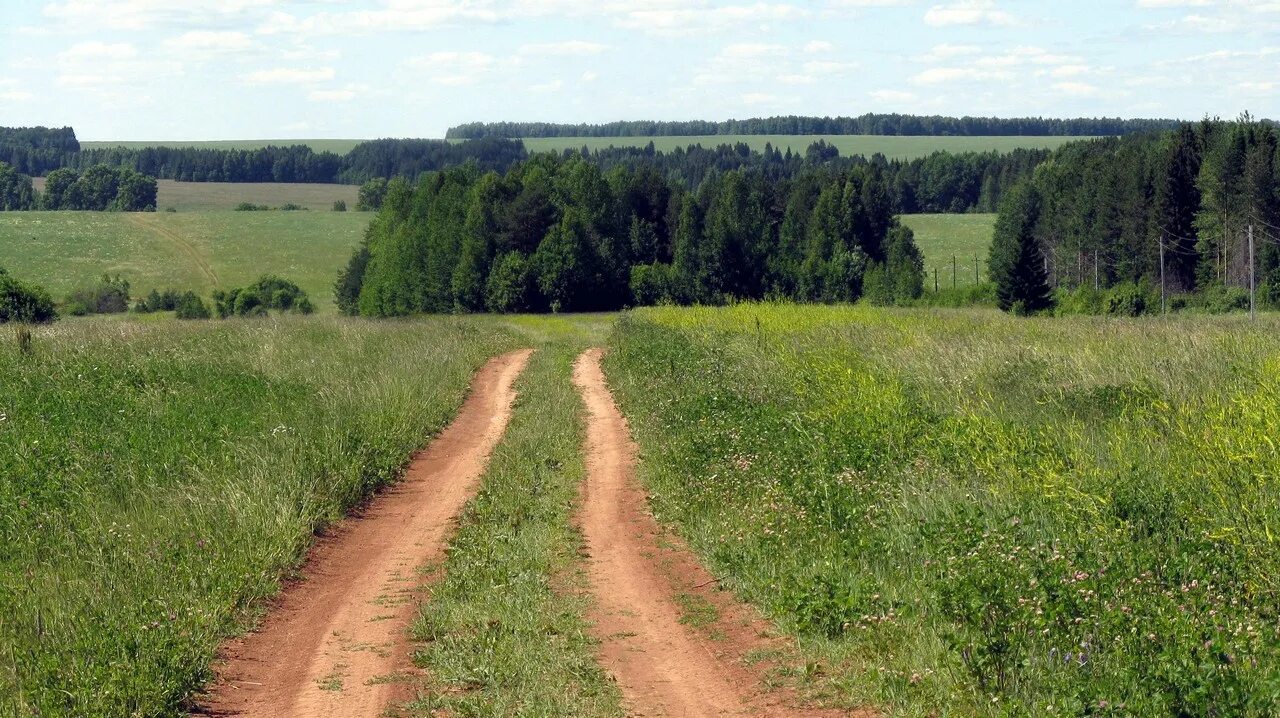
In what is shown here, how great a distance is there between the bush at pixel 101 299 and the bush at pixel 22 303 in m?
32.2

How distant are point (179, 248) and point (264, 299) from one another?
27.9 metres

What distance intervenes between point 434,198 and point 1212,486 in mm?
70654

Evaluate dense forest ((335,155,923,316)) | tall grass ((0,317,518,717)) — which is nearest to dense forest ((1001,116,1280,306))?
dense forest ((335,155,923,316))

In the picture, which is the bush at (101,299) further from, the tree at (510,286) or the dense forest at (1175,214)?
the dense forest at (1175,214)

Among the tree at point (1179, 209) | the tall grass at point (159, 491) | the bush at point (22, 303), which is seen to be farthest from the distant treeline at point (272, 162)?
the tall grass at point (159, 491)

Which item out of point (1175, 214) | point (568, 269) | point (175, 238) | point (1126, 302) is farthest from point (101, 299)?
point (1175, 214)

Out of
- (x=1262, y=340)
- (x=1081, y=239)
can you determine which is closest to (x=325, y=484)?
(x=1262, y=340)

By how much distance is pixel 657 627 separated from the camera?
8227 mm

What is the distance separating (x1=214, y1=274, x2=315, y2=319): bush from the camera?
8181 centimetres

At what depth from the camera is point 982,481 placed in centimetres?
955

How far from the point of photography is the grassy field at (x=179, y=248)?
9506 cm

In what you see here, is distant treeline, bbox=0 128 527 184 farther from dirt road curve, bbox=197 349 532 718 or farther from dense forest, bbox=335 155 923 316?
dirt road curve, bbox=197 349 532 718

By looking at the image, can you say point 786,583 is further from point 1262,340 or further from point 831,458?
point 1262,340

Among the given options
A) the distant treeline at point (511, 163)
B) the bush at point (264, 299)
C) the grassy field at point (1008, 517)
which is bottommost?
the bush at point (264, 299)
